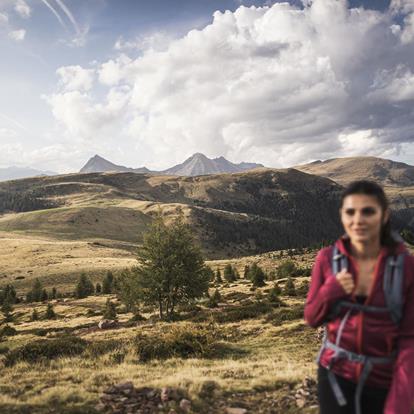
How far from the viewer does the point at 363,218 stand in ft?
11.5

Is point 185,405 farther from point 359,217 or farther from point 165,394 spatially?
point 359,217

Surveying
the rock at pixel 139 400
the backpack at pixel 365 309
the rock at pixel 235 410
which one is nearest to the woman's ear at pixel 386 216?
the backpack at pixel 365 309

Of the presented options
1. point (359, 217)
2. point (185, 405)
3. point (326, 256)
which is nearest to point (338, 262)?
point (326, 256)

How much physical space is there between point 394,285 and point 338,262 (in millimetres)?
516

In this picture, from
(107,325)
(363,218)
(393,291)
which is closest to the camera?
(393,291)

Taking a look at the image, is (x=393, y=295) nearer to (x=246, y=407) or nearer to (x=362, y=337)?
(x=362, y=337)

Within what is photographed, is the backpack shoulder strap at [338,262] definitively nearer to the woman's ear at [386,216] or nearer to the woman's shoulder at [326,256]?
the woman's shoulder at [326,256]

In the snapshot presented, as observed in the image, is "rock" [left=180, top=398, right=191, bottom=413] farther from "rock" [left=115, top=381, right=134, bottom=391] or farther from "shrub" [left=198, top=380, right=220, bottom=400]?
"rock" [left=115, top=381, right=134, bottom=391]

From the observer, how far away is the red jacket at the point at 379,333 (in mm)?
3234

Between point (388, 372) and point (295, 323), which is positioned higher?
point (388, 372)

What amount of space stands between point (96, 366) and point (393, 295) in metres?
12.0

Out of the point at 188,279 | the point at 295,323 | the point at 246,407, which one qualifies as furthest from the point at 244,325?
the point at 246,407

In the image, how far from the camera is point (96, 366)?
12.8 metres

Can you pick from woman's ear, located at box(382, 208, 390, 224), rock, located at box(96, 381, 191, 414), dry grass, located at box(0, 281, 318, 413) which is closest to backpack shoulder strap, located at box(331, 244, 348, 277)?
woman's ear, located at box(382, 208, 390, 224)
